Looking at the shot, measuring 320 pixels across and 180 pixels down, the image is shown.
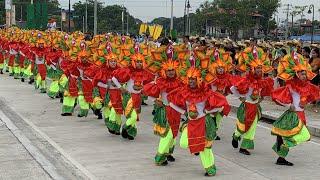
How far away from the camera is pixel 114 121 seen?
11367 millimetres

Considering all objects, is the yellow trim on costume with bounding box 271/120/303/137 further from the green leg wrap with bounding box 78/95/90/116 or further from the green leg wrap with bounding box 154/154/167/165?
the green leg wrap with bounding box 78/95/90/116

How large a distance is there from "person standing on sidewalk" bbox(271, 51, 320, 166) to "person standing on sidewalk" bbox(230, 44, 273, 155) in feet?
2.88

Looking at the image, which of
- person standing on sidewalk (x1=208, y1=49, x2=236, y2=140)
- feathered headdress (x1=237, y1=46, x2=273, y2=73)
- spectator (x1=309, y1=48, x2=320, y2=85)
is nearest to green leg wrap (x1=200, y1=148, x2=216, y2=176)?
feathered headdress (x1=237, y1=46, x2=273, y2=73)

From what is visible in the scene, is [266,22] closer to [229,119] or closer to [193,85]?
[229,119]

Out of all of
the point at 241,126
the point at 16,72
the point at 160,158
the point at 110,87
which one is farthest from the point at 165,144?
the point at 16,72

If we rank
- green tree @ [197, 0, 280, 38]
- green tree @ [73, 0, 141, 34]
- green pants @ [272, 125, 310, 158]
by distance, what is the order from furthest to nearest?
green tree @ [73, 0, 141, 34], green tree @ [197, 0, 280, 38], green pants @ [272, 125, 310, 158]

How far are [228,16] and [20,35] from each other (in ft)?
126

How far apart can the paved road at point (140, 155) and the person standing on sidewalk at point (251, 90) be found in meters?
0.37

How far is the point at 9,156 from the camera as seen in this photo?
9422mm

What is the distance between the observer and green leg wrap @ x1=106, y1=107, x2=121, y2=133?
1127 centimetres

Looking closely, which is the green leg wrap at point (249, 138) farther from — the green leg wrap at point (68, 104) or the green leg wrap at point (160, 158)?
the green leg wrap at point (68, 104)

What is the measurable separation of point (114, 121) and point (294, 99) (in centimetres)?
383

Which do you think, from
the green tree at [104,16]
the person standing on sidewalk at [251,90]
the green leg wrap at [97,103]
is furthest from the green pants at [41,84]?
the green tree at [104,16]

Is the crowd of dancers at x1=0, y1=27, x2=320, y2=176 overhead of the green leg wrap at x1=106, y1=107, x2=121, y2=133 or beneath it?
overhead
